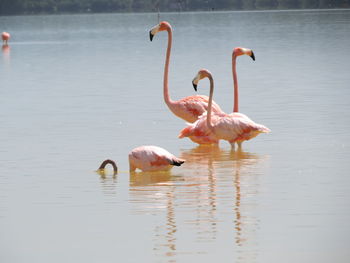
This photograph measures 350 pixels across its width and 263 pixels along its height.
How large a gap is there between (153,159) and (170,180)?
1.12ft

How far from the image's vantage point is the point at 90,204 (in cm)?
932

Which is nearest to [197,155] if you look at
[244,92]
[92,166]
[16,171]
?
[92,166]

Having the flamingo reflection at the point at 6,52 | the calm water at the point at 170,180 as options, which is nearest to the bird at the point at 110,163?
the calm water at the point at 170,180

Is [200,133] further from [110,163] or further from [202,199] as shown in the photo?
[202,199]

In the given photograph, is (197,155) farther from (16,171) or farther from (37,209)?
(37,209)

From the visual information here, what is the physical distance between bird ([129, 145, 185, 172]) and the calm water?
0.10 metres

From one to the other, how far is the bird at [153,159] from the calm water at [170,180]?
0.10 m

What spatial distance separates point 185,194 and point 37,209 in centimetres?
135

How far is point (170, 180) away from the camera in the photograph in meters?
10.3

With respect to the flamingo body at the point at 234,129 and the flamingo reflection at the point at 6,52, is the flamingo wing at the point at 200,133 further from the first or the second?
the flamingo reflection at the point at 6,52

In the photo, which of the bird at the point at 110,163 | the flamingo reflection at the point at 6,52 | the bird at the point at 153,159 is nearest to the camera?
the bird at the point at 153,159

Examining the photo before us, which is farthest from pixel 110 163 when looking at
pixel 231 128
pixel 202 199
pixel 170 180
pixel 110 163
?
pixel 202 199

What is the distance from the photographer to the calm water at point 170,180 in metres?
7.89

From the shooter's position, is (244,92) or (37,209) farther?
(244,92)
